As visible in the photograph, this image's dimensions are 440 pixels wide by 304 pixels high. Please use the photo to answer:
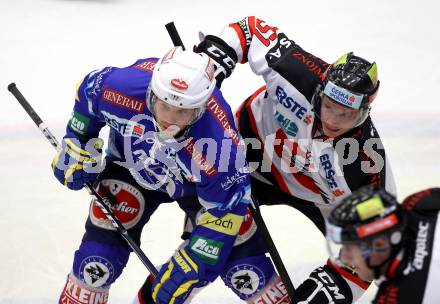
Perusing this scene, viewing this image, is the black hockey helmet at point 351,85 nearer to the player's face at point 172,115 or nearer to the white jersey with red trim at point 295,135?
the white jersey with red trim at point 295,135

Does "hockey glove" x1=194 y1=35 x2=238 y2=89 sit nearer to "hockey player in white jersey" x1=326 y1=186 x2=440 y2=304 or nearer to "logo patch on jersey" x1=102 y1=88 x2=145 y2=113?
"logo patch on jersey" x1=102 y1=88 x2=145 y2=113

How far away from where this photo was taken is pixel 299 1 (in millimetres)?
7328

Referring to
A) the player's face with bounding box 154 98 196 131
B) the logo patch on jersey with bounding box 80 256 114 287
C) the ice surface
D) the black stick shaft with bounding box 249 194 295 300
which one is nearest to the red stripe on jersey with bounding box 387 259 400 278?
the player's face with bounding box 154 98 196 131

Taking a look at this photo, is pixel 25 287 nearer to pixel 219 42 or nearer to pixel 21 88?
pixel 219 42

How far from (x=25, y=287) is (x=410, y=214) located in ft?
7.32

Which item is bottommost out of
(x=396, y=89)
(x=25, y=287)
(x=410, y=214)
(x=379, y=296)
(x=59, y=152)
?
(x=25, y=287)

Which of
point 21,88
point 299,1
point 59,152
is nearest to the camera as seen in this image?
point 59,152

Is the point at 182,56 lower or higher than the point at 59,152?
higher

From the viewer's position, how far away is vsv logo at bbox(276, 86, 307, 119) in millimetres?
4078

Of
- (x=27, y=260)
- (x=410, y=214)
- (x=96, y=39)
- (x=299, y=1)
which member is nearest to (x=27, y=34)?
(x=96, y=39)

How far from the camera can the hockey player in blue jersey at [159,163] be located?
11.9ft

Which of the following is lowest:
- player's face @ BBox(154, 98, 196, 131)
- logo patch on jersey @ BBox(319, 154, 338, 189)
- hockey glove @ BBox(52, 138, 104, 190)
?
hockey glove @ BBox(52, 138, 104, 190)

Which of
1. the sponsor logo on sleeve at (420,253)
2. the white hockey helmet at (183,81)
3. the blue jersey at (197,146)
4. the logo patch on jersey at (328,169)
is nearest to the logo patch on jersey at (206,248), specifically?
the blue jersey at (197,146)

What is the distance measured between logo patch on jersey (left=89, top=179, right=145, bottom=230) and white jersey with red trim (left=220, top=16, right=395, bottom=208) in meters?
0.60
